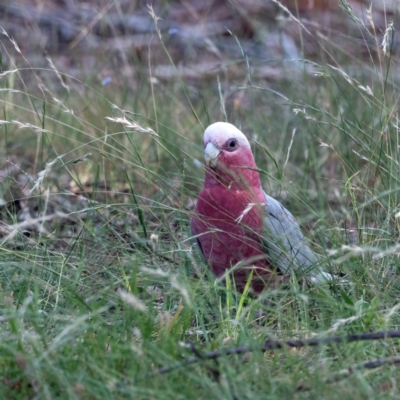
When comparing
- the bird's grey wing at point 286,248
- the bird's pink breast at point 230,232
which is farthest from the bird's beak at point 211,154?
the bird's grey wing at point 286,248

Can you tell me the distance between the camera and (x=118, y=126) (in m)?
4.45

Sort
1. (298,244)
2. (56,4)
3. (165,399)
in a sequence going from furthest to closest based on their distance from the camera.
A: (56,4), (298,244), (165,399)

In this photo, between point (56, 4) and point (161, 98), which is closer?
point (161, 98)

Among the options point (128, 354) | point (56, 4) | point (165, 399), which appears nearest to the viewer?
point (165, 399)

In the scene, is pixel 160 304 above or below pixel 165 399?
below

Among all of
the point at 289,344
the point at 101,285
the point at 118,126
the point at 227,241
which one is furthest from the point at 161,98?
the point at 289,344

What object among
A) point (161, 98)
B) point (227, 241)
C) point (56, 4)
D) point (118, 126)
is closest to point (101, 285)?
point (227, 241)

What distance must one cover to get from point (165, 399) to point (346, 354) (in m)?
0.58

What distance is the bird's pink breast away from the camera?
2.90 metres

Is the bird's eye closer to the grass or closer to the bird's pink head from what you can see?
the bird's pink head

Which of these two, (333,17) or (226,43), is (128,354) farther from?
(333,17)

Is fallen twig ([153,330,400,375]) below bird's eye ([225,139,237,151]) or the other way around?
below

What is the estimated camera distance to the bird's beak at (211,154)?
2990mm

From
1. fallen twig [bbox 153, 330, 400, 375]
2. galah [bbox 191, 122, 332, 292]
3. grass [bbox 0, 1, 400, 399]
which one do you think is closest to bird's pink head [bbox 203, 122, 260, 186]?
galah [bbox 191, 122, 332, 292]
